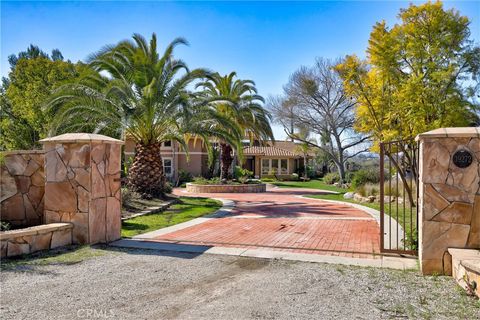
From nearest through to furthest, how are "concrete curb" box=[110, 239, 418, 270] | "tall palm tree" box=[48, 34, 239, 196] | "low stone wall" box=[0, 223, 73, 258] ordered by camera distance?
"concrete curb" box=[110, 239, 418, 270]
"low stone wall" box=[0, 223, 73, 258]
"tall palm tree" box=[48, 34, 239, 196]

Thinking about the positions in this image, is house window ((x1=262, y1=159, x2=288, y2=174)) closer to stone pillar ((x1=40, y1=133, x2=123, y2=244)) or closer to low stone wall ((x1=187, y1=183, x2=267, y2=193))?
low stone wall ((x1=187, y1=183, x2=267, y2=193))

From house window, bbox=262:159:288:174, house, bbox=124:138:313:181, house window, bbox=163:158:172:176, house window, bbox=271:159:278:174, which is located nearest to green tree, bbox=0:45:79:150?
house, bbox=124:138:313:181

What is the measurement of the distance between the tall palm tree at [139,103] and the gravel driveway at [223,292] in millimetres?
8502

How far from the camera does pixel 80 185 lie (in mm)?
7543

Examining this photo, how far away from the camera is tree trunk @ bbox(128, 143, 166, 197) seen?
15414 mm

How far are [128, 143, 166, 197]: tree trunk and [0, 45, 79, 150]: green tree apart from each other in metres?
5.62

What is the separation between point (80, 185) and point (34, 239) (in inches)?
52.2

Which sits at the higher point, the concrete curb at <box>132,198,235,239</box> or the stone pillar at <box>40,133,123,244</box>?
the stone pillar at <box>40,133,123,244</box>

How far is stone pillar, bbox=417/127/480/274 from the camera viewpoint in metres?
5.54

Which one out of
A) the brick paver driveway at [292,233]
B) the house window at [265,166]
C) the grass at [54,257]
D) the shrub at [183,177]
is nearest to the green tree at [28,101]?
the brick paver driveway at [292,233]

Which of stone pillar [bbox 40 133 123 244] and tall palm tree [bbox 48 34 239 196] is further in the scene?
tall palm tree [bbox 48 34 239 196]

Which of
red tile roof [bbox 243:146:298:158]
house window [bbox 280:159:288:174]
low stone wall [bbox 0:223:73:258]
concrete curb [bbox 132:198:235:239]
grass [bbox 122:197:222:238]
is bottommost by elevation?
concrete curb [bbox 132:198:235:239]

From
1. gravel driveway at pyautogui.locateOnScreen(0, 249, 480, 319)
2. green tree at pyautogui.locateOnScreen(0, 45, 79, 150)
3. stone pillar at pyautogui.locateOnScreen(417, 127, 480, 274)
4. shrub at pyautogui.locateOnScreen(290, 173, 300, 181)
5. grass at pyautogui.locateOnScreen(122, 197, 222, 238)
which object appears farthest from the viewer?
shrub at pyautogui.locateOnScreen(290, 173, 300, 181)

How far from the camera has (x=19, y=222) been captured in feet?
27.0
